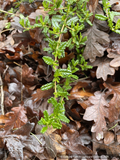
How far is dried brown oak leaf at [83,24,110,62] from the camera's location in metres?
1.31

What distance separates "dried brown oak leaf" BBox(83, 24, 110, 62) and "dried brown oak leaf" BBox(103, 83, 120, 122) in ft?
1.09

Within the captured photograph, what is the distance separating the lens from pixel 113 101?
4.00ft

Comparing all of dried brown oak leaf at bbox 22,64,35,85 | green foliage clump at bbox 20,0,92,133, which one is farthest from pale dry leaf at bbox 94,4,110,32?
dried brown oak leaf at bbox 22,64,35,85

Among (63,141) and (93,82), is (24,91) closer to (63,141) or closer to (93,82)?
(63,141)

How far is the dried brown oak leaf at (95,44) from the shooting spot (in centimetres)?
131

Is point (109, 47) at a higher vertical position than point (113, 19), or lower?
lower

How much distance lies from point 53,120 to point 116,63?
2.65 feet

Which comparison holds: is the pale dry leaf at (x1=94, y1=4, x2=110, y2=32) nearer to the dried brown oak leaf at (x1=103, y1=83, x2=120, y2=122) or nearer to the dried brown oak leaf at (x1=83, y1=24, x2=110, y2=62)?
the dried brown oak leaf at (x1=83, y1=24, x2=110, y2=62)

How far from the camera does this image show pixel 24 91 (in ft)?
4.54

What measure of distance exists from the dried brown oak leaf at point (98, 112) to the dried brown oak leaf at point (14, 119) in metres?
0.57

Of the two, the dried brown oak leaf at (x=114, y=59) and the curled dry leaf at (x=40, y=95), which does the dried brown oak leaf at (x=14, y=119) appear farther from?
the dried brown oak leaf at (x=114, y=59)

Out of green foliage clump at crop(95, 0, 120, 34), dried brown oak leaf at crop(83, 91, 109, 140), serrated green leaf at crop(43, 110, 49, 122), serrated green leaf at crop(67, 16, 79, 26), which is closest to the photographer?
serrated green leaf at crop(43, 110, 49, 122)

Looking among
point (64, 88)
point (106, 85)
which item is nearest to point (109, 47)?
point (106, 85)

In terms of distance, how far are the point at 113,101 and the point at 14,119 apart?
954 millimetres
